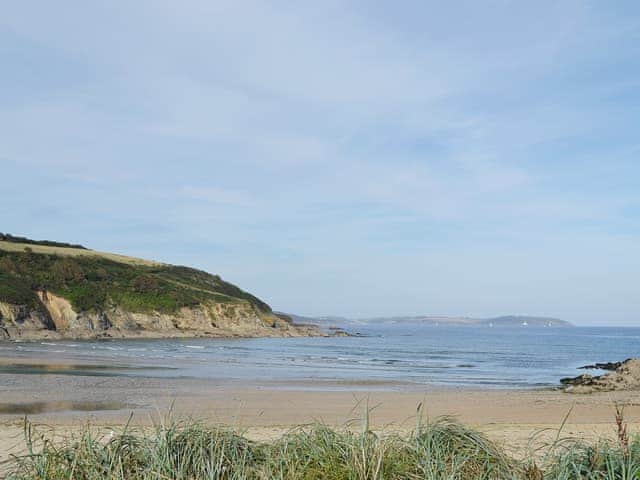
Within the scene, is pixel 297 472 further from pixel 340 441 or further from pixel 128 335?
pixel 128 335

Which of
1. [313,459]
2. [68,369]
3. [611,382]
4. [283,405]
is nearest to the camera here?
[313,459]

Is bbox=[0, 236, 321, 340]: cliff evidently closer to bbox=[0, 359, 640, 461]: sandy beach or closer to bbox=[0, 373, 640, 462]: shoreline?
bbox=[0, 359, 640, 461]: sandy beach

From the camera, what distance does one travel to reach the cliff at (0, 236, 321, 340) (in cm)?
6625

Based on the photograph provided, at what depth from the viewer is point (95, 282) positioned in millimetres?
79188

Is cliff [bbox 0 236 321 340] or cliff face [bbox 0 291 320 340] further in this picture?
cliff [bbox 0 236 321 340]

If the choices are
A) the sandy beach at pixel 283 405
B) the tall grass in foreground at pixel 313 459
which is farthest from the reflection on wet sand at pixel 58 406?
the tall grass in foreground at pixel 313 459

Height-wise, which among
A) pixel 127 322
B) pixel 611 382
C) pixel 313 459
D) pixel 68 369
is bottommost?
pixel 68 369

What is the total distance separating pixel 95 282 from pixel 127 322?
8442 mm

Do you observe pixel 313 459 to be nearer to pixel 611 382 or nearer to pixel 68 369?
pixel 611 382

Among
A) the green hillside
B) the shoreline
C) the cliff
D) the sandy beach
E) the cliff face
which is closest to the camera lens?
the shoreline

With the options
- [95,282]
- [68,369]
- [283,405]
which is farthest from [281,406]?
[95,282]

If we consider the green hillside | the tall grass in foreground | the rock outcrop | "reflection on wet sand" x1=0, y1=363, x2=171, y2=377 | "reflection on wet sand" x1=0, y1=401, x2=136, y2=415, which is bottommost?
"reflection on wet sand" x1=0, y1=363, x2=171, y2=377

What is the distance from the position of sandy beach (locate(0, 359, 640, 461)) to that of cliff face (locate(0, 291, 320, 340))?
3807cm

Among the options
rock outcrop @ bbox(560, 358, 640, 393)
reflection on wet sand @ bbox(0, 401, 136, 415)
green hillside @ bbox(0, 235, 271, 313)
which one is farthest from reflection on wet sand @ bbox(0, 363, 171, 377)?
green hillside @ bbox(0, 235, 271, 313)
